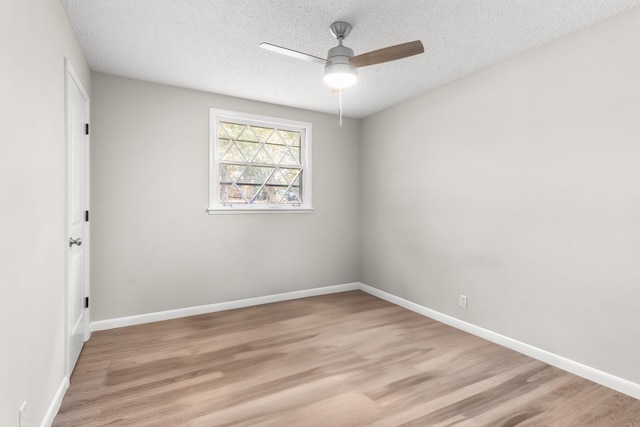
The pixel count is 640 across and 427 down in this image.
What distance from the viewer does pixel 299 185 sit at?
4473mm

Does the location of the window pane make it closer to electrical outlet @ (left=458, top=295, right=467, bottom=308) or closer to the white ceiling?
the white ceiling

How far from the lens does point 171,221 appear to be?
357 cm

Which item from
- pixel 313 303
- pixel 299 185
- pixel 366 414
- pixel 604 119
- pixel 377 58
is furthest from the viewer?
pixel 299 185

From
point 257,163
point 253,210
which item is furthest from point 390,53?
point 253,210

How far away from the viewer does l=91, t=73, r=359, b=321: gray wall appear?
128 inches

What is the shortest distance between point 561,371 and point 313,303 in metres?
2.52

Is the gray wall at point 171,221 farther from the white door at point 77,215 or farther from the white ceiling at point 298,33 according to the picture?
the white ceiling at point 298,33

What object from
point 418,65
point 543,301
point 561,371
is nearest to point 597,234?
point 543,301

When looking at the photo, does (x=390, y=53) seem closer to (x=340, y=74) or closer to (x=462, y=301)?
(x=340, y=74)

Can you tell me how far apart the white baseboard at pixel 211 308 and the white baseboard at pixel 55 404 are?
114 centimetres

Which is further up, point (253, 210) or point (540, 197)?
point (540, 197)

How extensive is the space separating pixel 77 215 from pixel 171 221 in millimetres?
947

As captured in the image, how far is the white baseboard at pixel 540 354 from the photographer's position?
2.22 m

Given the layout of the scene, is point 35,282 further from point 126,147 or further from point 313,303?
point 313,303
